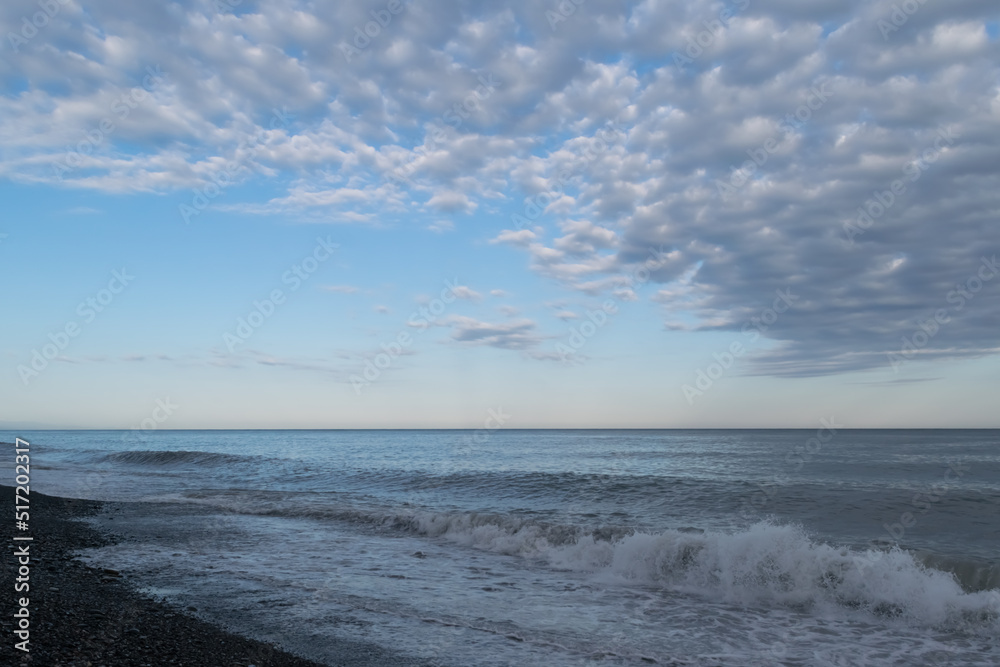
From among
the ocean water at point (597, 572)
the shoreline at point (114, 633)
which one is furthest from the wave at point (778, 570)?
the shoreline at point (114, 633)

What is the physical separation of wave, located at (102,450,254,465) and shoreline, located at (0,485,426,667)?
3768 centimetres

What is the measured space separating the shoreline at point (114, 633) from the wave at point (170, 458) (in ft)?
124

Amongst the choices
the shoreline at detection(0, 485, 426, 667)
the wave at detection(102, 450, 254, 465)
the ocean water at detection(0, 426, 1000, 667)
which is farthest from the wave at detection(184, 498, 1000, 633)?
the wave at detection(102, 450, 254, 465)

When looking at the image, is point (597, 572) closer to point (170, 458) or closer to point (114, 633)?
point (114, 633)

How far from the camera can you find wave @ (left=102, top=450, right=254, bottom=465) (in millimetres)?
44344

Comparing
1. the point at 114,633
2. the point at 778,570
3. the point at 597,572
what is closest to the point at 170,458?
the point at 597,572

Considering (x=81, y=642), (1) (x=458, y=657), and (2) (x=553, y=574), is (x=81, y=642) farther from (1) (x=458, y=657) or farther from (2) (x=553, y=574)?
(2) (x=553, y=574)

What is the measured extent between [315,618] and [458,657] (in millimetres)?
Result: 2332

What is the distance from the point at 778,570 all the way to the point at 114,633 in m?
10.2

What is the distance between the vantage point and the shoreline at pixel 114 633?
5512 mm

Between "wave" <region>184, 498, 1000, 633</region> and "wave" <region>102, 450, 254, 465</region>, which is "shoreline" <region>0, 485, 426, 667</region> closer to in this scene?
"wave" <region>184, 498, 1000, 633</region>

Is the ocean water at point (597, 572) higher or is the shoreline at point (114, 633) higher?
the shoreline at point (114, 633)

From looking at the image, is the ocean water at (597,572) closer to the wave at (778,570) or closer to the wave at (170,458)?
the wave at (778,570)

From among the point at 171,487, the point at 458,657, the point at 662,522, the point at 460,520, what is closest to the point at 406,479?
the point at 171,487
